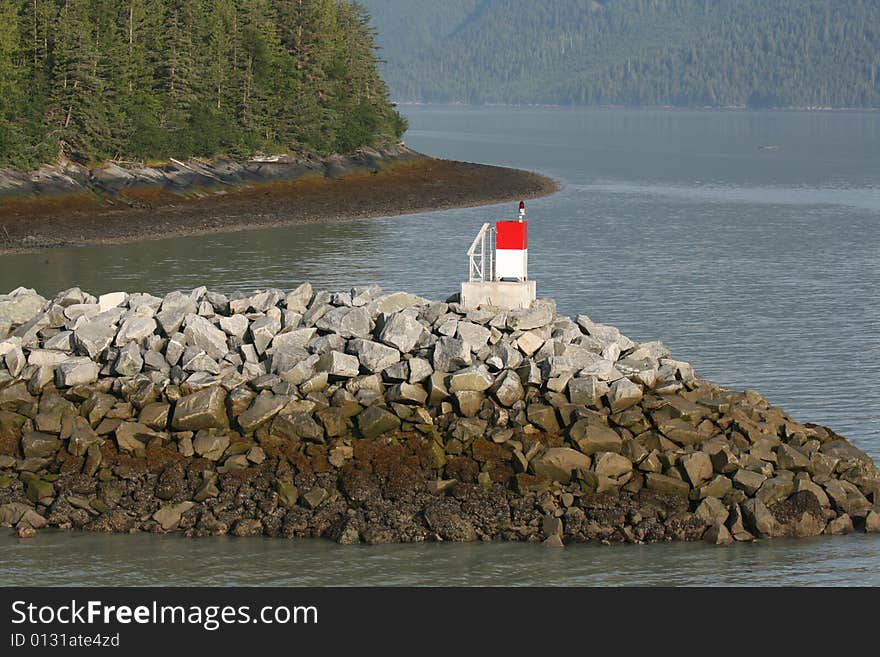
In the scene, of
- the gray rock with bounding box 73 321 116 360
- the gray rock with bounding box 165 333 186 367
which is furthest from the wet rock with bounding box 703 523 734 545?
the gray rock with bounding box 73 321 116 360

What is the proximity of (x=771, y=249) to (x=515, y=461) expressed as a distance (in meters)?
30.7

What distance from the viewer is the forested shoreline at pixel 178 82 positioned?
5672 centimetres

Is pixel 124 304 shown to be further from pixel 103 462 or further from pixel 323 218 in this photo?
pixel 323 218

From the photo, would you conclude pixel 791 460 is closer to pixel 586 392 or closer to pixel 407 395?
pixel 586 392

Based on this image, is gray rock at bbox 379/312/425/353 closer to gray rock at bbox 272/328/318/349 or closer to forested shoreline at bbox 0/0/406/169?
gray rock at bbox 272/328/318/349

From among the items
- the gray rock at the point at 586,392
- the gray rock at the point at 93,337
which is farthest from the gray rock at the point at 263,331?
the gray rock at the point at 586,392

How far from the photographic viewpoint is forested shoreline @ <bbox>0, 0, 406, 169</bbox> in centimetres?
5672

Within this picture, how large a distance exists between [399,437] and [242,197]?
139 feet

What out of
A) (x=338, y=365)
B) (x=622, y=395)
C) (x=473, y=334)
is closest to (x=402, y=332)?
(x=473, y=334)

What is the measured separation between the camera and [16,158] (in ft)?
170

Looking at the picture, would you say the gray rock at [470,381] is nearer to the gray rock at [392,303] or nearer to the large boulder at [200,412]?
the gray rock at [392,303]

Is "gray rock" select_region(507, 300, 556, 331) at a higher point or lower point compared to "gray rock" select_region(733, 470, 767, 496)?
higher

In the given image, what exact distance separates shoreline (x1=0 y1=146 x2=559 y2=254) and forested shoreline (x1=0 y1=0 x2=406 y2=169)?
5.89 feet

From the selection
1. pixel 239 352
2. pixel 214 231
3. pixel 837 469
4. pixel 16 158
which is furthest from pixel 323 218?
pixel 837 469
